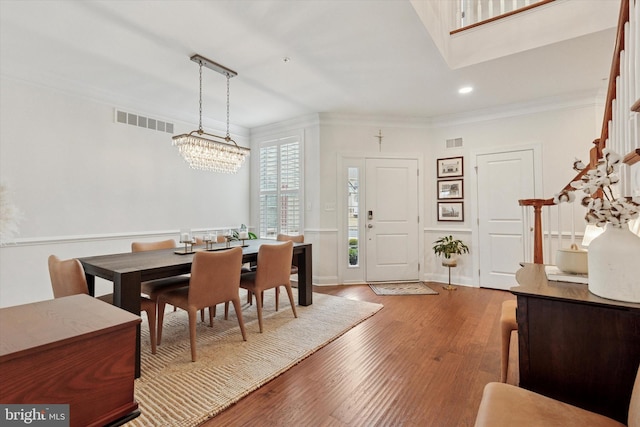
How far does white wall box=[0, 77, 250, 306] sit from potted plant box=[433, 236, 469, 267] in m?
3.95

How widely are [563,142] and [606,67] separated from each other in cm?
102

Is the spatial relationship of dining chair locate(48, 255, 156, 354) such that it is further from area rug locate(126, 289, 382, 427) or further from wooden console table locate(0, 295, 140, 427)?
wooden console table locate(0, 295, 140, 427)

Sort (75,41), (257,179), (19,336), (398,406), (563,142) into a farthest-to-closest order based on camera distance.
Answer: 1. (257,179)
2. (563,142)
3. (75,41)
4. (398,406)
5. (19,336)

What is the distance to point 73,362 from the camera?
75cm

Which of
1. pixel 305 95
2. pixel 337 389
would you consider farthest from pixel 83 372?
pixel 305 95

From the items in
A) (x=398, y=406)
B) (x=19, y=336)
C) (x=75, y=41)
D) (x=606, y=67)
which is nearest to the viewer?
(x=19, y=336)

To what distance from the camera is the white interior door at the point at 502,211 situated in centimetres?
431

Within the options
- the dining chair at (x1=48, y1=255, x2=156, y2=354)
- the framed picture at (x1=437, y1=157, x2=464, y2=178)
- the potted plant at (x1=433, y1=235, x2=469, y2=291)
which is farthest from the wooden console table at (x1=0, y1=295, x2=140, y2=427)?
the framed picture at (x1=437, y1=157, x2=464, y2=178)

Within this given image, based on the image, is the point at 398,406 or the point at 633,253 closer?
the point at 633,253

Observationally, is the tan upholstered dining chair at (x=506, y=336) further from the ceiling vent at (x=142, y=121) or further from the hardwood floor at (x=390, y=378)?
the ceiling vent at (x=142, y=121)

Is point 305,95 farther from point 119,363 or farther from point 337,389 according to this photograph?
point 119,363

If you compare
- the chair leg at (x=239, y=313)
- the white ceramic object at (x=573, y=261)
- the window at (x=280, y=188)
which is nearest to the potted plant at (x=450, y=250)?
the window at (x=280, y=188)

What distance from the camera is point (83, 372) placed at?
763 mm

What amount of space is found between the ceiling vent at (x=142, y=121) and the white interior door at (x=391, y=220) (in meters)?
3.12
